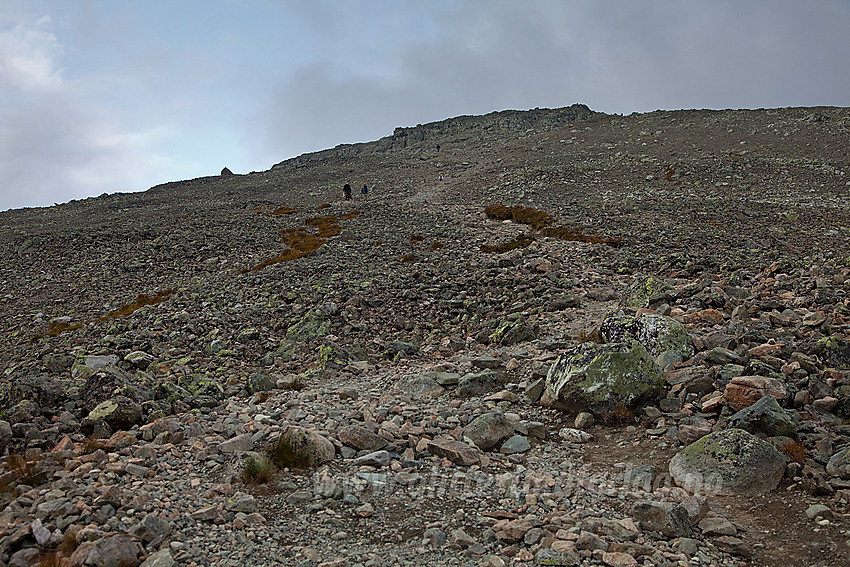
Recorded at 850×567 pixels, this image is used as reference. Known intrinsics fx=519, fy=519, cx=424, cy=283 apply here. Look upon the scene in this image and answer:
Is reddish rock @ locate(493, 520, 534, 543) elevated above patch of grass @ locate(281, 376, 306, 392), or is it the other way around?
patch of grass @ locate(281, 376, 306, 392)

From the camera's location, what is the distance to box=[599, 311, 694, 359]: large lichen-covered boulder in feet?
44.3

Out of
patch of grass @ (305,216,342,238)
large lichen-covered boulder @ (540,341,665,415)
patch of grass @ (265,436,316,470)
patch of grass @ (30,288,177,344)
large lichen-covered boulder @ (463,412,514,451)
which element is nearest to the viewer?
Result: patch of grass @ (265,436,316,470)

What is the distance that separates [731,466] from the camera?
28.0ft

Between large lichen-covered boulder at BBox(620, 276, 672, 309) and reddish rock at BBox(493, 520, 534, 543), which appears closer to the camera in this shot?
reddish rock at BBox(493, 520, 534, 543)

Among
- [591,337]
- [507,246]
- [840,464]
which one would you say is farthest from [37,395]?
[507,246]

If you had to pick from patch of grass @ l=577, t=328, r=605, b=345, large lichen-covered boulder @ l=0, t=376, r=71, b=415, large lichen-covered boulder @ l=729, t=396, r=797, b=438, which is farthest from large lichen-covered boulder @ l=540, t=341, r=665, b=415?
large lichen-covered boulder @ l=0, t=376, r=71, b=415

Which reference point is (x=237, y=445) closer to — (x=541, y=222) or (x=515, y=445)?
(x=515, y=445)

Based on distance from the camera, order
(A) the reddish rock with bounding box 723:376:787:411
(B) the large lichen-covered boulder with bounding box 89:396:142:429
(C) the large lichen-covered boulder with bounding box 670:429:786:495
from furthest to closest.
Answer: (B) the large lichen-covered boulder with bounding box 89:396:142:429
(A) the reddish rock with bounding box 723:376:787:411
(C) the large lichen-covered boulder with bounding box 670:429:786:495

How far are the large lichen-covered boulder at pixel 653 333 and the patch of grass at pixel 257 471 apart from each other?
28.6ft

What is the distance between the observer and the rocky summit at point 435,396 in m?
7.39

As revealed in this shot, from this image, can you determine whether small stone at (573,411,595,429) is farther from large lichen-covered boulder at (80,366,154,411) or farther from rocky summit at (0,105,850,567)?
large lichen-covered boulder at (80,366,154,411)

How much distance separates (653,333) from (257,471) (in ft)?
34.1

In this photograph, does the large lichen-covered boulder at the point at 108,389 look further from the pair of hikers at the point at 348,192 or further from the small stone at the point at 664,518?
the pair of hikers at the point at 348,192

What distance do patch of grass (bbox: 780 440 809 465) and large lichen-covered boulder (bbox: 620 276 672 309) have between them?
10.1 meters
